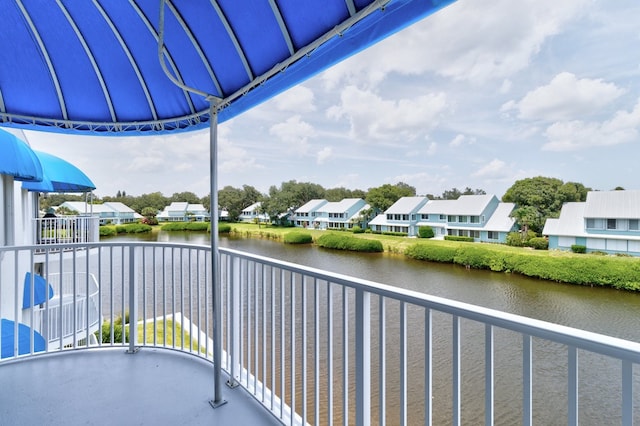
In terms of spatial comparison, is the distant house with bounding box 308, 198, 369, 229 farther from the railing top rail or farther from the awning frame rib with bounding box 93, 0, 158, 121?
the railing top rail

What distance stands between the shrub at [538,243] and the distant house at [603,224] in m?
1.56

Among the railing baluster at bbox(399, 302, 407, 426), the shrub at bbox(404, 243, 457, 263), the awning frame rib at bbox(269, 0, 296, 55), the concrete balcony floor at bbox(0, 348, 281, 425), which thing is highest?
the awning frame rib at bbox(269, 0, 296, 55)

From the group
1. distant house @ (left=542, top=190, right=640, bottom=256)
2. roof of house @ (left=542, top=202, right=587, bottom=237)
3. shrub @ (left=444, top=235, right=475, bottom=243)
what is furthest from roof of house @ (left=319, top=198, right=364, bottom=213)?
distant house @ (left=542, top=190, right=640, bottom=256)

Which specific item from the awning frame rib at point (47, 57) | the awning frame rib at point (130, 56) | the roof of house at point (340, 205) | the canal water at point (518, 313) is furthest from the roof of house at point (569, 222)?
the roof of house at point (340, 205)

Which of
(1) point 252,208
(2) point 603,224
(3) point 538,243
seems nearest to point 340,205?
(1) point 252,208

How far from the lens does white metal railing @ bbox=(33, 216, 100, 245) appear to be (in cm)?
816

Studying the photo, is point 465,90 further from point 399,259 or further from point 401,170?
point 399,259

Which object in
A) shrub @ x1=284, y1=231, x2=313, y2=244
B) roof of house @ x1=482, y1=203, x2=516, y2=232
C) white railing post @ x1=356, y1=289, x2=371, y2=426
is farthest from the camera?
shrub @ x1=284, y1=231, x2=313, y2=244

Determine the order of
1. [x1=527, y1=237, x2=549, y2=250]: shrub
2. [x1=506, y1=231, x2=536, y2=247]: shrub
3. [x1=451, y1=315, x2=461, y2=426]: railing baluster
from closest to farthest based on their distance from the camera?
[x1=451, y1=315, x2=461, y2=426]: railing baluster < [x1=527, y1=237, x2=549, y2=250]: shrub < [x1=506, y1=231, x2=536, y2=247]: shrub

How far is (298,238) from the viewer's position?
2520 centimetres

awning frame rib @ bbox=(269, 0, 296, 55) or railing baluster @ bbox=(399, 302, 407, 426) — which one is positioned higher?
awning frame rib @ bbox=(269, 0, 296, 55)

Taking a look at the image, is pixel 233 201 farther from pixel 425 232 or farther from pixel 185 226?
pixel 425 232

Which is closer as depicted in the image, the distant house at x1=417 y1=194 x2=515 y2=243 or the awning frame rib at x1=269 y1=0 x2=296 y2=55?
the awning frame rib at x1=269 y1=0 x2=296 y2=55

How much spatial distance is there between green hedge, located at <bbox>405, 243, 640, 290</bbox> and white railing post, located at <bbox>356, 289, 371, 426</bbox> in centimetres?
1441
